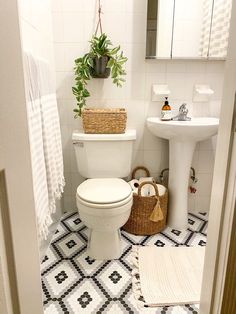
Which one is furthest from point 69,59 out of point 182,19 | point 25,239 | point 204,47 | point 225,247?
point 225,247

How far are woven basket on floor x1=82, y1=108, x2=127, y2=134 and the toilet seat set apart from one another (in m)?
0.35

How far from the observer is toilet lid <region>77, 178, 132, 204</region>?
138 centimetres

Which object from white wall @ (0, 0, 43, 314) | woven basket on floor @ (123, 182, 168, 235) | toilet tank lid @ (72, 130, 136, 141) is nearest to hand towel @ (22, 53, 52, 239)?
white wall @ (0, 0, 43, 314)

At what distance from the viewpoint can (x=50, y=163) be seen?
→ 1167 millimetres

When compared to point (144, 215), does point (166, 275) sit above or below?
below

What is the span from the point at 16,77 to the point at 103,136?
1.13 metres

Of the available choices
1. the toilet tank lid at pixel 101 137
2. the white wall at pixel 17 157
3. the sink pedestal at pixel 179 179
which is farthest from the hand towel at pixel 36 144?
the sink pedestal at pixel 179 179

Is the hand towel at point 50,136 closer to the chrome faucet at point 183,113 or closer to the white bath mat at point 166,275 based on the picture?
the white bath mat at point 166,275

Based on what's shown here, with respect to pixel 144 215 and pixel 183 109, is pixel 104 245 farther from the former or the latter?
pixel 183 109

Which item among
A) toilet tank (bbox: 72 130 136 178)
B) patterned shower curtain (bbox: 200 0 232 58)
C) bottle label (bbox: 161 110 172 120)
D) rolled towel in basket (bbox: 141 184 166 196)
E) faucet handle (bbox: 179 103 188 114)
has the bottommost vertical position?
rolled towel in basket (bbox: 141 184 166 196)

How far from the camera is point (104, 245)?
1527 millimetres

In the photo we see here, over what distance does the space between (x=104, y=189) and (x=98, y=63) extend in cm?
86

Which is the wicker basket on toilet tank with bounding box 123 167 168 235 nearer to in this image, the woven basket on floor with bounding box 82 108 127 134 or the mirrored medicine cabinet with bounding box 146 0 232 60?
the woven basket on floor with bounding box 82 108 127 134

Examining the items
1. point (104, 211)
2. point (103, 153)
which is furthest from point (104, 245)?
point (103, 153)
